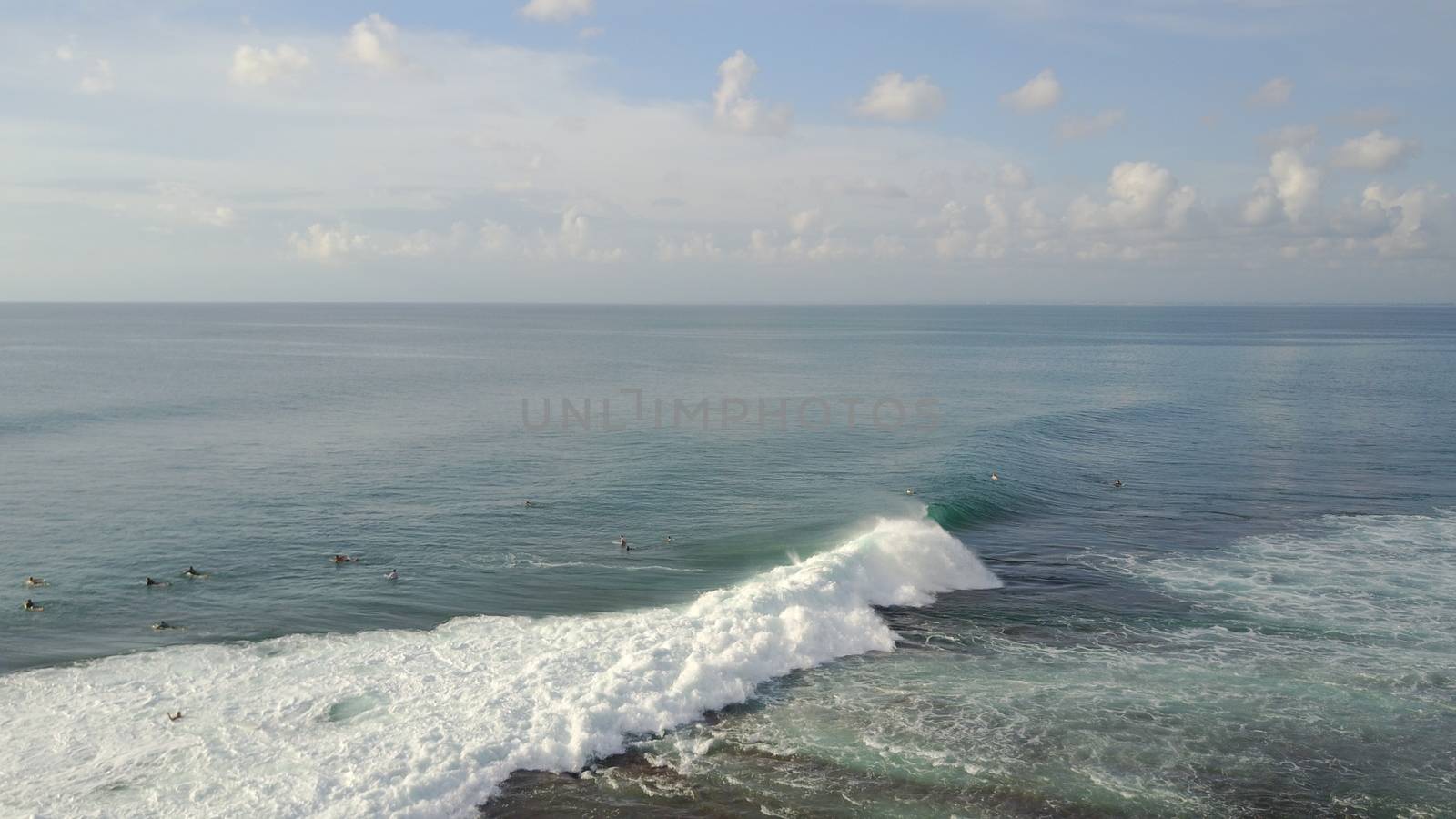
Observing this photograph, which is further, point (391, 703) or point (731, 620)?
point (731, 620)

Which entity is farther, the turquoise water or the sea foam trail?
the turquoise water

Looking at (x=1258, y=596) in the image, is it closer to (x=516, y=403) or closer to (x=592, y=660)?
(x=592, y=660)

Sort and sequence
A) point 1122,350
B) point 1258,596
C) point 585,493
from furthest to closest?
point 1122,350, point 585,493, point 1258,596

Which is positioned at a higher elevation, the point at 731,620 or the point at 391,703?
the point at 731,620

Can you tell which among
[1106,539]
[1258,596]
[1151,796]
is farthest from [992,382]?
[1151,796]

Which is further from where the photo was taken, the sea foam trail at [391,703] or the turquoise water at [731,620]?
the turquoise water at [731,620]
